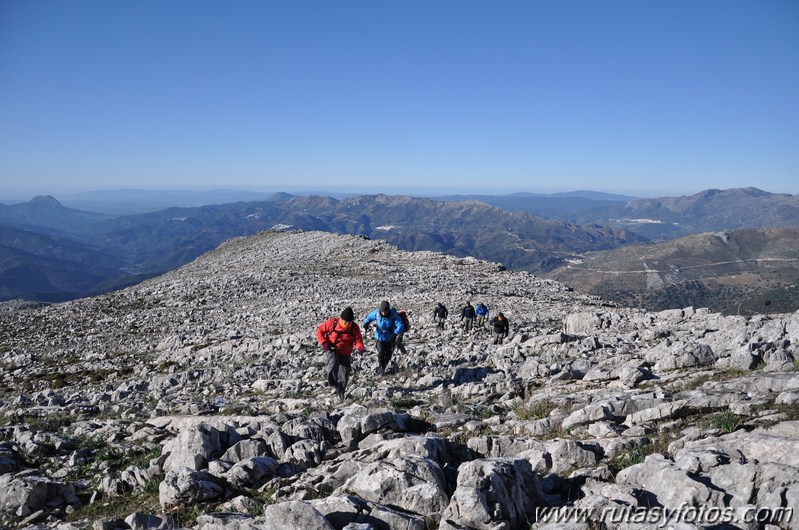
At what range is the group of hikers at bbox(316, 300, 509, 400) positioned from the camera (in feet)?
45.3

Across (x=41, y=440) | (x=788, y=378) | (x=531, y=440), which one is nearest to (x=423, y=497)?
(x=531, y=440)

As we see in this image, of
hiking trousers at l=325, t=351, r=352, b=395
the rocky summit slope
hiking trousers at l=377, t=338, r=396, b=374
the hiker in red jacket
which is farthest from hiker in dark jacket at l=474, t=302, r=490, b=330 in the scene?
hiking trousers at l=325, t=351, r=352, b=395

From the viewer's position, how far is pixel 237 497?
7.48m

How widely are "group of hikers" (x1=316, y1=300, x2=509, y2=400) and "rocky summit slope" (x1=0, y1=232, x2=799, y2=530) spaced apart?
67cm

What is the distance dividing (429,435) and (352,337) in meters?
5.49

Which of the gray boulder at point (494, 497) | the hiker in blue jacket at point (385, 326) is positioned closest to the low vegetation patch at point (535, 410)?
the gray boulder at point (494, 497)

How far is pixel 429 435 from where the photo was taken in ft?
29.1

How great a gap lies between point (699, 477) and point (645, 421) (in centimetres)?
267

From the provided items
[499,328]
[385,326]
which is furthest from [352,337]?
[499,328]

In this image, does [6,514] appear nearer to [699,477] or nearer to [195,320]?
[699,477]

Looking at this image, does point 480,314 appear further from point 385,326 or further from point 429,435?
point 429,435

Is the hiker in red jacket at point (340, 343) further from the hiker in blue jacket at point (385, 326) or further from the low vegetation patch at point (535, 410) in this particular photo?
the low vegetation patch at point (535, 410)

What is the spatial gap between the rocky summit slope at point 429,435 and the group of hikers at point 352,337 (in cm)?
67

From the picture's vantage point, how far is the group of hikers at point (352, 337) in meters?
13.8
